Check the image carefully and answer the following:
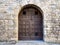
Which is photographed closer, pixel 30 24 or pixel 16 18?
pixel 16 18

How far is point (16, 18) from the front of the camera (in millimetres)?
5348

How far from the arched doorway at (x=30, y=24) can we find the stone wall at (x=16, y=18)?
34 centimetres

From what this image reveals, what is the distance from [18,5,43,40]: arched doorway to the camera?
564cm

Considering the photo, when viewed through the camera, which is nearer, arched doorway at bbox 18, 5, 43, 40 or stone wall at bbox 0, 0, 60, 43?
stone wall at bbox 0, 0, 60, 43

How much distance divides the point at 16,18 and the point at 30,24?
0.72 metres

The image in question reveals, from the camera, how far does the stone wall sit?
5320 millimetres

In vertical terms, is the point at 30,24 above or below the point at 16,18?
below

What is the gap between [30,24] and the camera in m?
5.64

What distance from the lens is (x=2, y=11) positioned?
5340mm

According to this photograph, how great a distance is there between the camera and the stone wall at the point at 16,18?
5320mm

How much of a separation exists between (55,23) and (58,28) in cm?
25

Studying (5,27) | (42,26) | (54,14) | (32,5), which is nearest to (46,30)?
(42,26)

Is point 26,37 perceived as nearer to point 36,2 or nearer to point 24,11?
point 24,11

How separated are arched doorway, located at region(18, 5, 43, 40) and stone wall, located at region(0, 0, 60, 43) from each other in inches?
13.3
